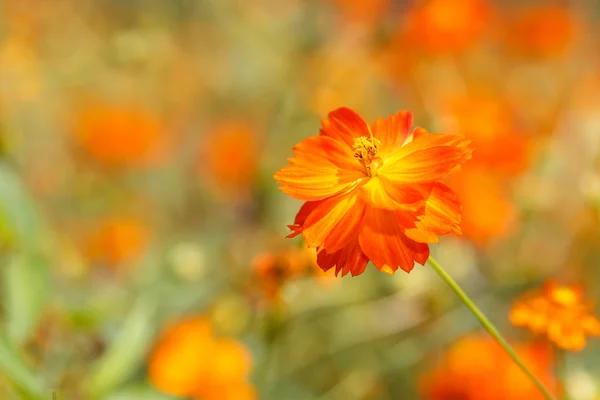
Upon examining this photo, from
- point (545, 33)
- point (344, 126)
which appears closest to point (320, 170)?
point (344, 126)

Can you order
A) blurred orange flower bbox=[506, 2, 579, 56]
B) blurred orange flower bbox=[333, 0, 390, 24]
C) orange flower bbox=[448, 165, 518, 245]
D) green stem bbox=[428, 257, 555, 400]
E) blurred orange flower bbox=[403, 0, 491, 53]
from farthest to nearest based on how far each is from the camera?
blurred orange flower bbox=[506, 2, 579, 56]
blurred orange flower bbox=[333, 0, 390, 24]
blurred orange flower bbox=[403, 0, 491, 53]
orange flower bbox=[448, 165, 518, 245]
green stem bbox=[428, 257, 555, 400]

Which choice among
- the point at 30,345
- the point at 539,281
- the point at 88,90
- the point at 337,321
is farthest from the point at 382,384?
the point at 88,90

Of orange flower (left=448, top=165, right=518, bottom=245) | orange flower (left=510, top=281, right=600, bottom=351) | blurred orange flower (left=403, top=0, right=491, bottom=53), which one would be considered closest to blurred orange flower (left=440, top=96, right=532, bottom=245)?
orange flower (left=448, top=165, right=518, bottom=245)

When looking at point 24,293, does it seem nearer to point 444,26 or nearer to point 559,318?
point 559,318

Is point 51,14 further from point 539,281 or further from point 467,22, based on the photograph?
point 539,281

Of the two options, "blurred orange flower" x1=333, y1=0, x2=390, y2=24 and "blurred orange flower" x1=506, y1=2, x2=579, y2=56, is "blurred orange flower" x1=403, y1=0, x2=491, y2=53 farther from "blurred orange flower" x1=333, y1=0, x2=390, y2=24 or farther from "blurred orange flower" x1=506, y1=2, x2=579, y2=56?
"blurred orange flower" x1=506, y1=2, x2=579, y2=56
